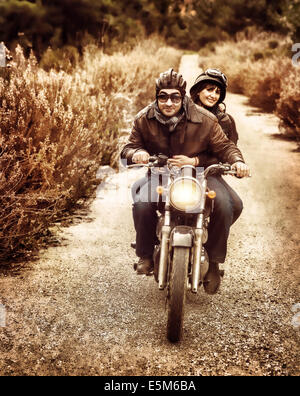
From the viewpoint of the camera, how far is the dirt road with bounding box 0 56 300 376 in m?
2.65

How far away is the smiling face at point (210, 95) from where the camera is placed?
415cm

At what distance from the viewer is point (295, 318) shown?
10.5 ft

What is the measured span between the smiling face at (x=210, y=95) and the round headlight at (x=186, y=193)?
179cm

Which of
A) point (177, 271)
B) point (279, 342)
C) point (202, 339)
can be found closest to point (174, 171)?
point (177, 271)

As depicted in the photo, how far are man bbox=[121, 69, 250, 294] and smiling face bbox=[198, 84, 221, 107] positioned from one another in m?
1.02

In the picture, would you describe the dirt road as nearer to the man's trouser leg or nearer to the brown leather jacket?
the man's trouser leg

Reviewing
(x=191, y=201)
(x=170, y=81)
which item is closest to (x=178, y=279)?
(x=191, y=201)

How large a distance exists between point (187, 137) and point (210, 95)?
118 cm

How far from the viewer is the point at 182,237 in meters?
2.63

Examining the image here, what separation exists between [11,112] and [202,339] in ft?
9.71

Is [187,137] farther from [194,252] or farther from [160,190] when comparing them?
[194,252]

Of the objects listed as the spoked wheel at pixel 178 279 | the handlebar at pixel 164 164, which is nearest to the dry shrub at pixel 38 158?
the handlebar at pixel 164 164

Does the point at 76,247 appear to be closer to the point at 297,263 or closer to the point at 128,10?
the point at 297,263

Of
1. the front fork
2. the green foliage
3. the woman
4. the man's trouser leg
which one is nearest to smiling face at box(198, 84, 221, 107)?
the woman
